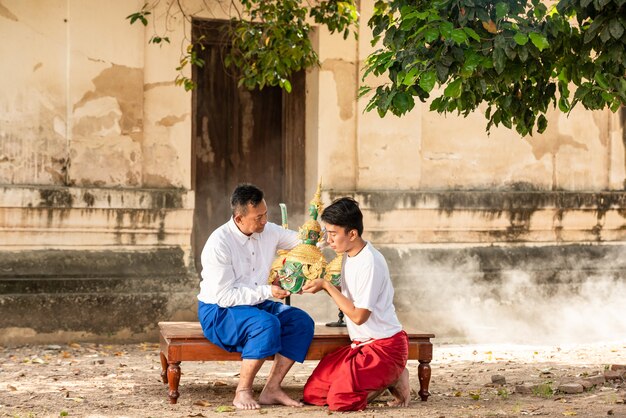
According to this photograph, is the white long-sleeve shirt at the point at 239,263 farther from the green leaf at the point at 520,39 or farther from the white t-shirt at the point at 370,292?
the green leaf at the point at 520,39

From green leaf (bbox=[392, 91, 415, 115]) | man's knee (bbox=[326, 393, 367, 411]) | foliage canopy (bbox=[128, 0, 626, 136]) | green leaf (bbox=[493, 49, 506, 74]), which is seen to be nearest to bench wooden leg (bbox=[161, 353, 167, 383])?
man's knee (bbox=[326, 393, 367, 411])

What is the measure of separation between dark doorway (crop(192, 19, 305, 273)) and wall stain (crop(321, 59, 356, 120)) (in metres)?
0.37

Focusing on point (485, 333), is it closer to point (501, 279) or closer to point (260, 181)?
point (501, 279)

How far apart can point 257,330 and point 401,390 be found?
0.95 meters

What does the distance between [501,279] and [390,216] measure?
1.33 m

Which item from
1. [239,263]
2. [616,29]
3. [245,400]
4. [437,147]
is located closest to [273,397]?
[245,400]

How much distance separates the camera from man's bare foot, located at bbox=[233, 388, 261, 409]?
6.38 meters

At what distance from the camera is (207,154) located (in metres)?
10.4

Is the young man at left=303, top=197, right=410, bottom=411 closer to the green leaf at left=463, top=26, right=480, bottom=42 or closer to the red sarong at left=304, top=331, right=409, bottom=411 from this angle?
the red sarong at left=304, top=331, right=409, bottom=411

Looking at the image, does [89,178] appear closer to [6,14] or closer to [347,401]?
[6,14]

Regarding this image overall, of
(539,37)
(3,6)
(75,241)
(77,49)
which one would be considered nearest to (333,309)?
(75,241)

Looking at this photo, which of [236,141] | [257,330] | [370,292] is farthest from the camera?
[236,141]

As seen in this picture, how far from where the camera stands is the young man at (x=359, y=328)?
20.5 ft

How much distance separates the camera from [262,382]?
747 centimetres
